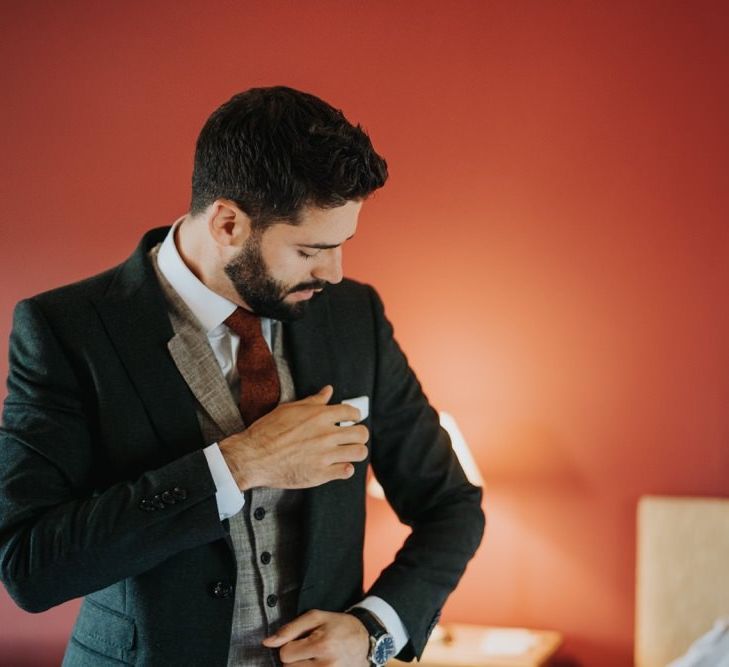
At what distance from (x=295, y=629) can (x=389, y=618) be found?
16 centimetres

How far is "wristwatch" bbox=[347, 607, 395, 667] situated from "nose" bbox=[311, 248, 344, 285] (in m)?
0.50

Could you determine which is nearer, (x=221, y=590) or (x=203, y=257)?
(x=221, y=590)

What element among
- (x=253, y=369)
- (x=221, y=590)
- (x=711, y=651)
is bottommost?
(x=711, y=651)

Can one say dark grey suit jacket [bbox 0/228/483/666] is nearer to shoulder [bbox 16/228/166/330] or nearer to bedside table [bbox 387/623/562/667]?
shoulder [bbox 16/228/166/330]

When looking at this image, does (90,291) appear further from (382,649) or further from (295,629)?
(382,649)

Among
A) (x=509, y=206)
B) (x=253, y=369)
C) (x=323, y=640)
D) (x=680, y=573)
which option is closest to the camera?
(x=323, y=640)

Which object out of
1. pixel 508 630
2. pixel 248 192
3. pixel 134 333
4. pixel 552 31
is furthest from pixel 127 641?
pixel 552 31

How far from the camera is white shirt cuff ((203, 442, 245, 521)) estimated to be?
1406 mm

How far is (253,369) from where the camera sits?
1601mm

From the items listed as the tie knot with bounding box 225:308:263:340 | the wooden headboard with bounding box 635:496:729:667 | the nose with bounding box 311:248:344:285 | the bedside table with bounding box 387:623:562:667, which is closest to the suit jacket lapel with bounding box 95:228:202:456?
the tie knot with bounding box 225:308:263:340

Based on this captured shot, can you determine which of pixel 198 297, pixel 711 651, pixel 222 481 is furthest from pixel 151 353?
pixel 711 651

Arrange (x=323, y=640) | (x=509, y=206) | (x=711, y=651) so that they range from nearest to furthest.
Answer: (x=323, y=640) < (x=711, y=651) < (x=509, y=206)

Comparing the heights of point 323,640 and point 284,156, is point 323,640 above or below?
below

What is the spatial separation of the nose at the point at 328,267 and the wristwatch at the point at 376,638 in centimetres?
50
